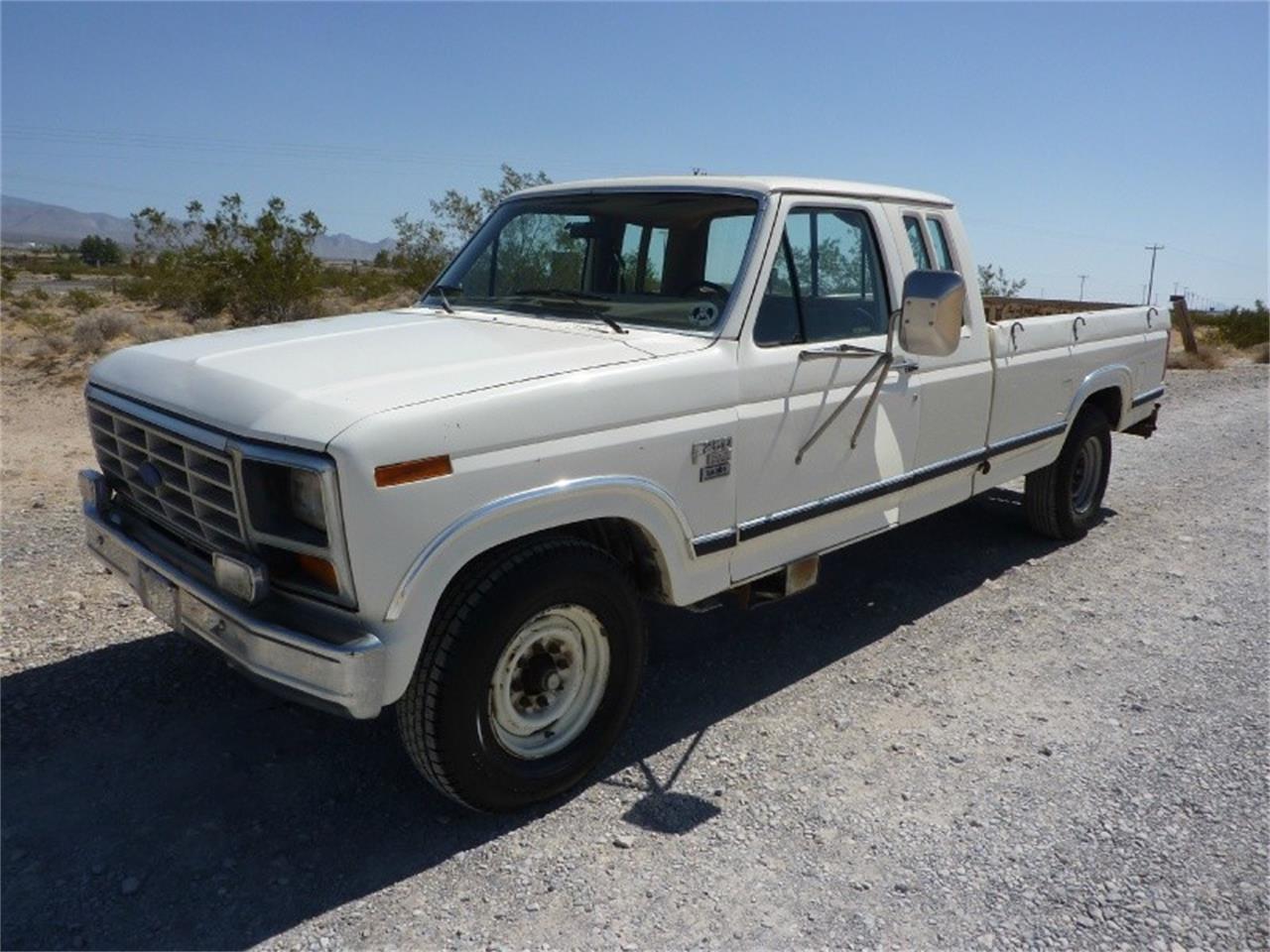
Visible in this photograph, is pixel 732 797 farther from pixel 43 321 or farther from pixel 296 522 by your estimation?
pixel 43 321

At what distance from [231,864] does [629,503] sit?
5.33 ft

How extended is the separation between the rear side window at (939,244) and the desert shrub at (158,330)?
12.7 metres

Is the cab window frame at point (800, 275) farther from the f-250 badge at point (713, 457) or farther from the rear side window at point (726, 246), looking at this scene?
the f-250 badge at point (713, 457)

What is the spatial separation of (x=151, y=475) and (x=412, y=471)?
43.9 inches

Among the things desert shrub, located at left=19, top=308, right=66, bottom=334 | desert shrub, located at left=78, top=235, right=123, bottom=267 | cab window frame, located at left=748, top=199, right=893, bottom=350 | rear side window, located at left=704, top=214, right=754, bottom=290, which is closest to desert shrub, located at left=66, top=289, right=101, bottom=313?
desert shrub, located at left=19, top=308, right=66, bottom=334

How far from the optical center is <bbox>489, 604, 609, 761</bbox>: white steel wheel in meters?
3.23

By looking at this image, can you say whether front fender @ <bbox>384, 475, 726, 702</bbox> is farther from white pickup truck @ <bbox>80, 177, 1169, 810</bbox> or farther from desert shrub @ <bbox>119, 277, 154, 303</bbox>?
desert shrub @ <bbox>119, 277, 154, 303</bbox>

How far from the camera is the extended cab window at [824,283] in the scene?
3.92m

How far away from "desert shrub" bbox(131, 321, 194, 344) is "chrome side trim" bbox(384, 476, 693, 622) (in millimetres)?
13227

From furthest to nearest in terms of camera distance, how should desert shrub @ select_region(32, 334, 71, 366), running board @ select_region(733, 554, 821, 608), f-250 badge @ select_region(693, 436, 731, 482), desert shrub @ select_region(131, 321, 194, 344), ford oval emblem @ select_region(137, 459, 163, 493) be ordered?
desert shrub @ select_region(131, 321, 194, 344) → desert shrub @ select_region(32, 334, 71, 366) → running board @ select_region(733, 554, 821, 608) → f-250 badge @ select_region(693, 436, 731, 482) → ford oval emblem @ select_region(137, 459, 163, 493)

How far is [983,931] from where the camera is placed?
278cm

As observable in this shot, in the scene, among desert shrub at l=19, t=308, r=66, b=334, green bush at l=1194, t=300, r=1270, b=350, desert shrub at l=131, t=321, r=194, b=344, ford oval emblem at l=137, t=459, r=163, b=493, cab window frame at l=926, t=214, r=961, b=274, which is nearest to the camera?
ford oval emblem at l=137, t=459, r=163, b=493

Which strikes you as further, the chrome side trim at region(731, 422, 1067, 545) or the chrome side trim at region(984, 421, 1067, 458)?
the chrome side trim at region(984, 421, 1067, 458)

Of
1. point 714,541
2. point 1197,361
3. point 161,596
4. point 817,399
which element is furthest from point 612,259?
point 1197,361
